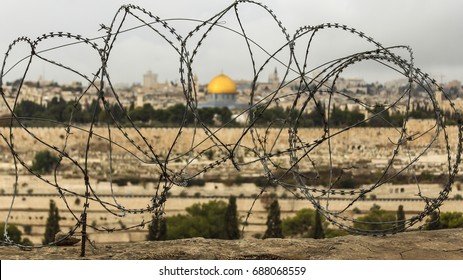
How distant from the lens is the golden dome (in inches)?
2306

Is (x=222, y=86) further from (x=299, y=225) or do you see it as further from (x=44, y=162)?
(x=299, y=225)

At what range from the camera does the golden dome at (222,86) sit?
58.6 m

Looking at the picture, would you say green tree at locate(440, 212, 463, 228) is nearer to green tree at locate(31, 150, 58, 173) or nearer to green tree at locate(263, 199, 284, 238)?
green tree at locate(263, 199, 284, 238)

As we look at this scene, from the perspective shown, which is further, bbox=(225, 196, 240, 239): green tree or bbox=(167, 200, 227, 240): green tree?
bbox=(167, 200, 227, 240): green tree

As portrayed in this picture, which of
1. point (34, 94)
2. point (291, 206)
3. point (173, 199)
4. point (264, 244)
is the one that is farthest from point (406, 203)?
point (34, 94)

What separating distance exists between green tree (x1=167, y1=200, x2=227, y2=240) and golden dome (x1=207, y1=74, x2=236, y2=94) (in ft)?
107

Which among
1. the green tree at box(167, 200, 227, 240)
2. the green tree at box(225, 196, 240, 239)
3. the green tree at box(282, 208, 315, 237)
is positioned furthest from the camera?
the green tree at box(282, 208, 315, 237)

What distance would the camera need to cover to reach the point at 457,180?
3600 cm

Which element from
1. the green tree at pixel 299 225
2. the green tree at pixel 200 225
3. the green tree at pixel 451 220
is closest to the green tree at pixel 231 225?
the green tree at pixel 200 225

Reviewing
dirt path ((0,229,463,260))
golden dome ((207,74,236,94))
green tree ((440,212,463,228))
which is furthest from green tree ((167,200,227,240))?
golden dome ((207,74,236,94))

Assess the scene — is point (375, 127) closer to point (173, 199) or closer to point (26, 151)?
point (26, 151)

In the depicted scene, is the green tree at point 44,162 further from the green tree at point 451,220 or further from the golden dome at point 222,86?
the green tree at point 451,220

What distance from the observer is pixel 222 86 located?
58.8 m

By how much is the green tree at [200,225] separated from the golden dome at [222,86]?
107 ft
